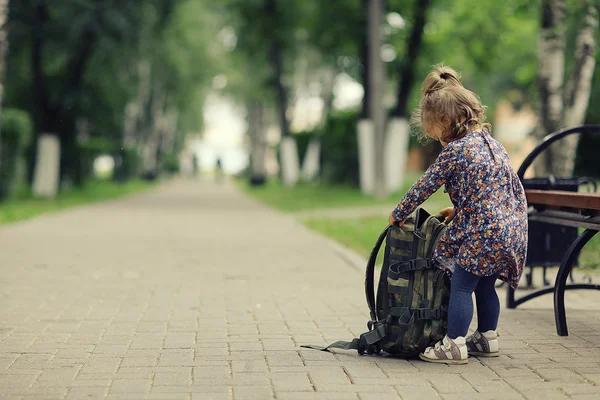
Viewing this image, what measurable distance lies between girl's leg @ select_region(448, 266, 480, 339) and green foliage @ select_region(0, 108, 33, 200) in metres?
16.6

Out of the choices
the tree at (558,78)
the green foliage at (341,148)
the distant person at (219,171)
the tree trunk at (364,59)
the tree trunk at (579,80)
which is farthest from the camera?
the distant person at (219,171)

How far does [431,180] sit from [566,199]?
1.39m

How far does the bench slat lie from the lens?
18.0ft

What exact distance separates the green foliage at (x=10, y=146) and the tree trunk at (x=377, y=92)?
331 inches

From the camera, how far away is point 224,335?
5.81 m

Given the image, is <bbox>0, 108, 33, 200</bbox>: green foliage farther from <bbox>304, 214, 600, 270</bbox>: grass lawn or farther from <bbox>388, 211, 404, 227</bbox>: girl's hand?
<bbox>388, 211, 404, 227</bbox>: girl's hand

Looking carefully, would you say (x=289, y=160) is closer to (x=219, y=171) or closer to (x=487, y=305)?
(x=219, y=171)

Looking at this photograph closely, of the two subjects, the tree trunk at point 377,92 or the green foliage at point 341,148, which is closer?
the tree trunk at point 377,92

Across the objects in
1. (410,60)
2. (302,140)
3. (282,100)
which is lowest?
(302,140)

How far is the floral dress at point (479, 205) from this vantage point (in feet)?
15.9

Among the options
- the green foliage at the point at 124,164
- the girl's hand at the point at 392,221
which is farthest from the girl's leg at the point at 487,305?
the green foliage at the point at 124,164

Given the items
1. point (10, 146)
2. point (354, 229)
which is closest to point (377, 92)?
point (10, 146)

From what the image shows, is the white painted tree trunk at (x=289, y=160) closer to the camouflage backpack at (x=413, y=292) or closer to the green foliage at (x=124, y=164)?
the green foliage at (x=124, y=164)

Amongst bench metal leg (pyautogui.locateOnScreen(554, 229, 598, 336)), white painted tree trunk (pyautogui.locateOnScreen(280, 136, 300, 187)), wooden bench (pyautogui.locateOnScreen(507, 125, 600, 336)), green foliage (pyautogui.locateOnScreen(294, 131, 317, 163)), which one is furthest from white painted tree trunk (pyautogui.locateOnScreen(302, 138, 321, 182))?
bench metal leg (pyautogui.locateOnScreen(554, 229, 598, 336))
